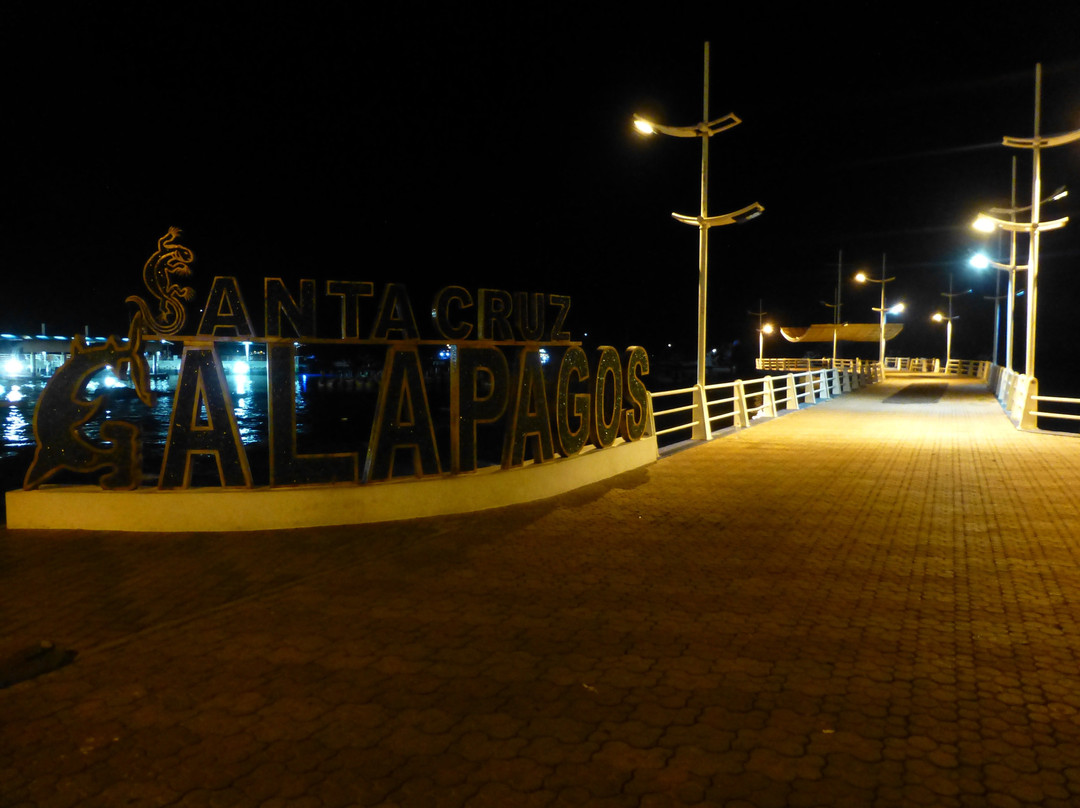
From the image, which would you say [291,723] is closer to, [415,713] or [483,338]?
[415,713]

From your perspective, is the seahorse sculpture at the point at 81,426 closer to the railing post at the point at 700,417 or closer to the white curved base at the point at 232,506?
the white curved base at the point at 232,506

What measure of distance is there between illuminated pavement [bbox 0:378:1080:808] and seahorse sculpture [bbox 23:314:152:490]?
75cm

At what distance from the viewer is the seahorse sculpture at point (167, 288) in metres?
8.24

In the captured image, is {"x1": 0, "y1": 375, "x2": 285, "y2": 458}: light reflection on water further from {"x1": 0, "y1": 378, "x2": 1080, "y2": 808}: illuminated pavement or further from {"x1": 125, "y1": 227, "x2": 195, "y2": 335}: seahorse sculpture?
{"x1": 0, "y1": 378, "x2": 1080, "y2": 808}: illuminated pavement

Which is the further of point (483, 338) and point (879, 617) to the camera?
point (483, 338)

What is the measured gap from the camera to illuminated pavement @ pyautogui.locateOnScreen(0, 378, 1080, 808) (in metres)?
3.64

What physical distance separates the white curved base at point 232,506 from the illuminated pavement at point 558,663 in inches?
10.5

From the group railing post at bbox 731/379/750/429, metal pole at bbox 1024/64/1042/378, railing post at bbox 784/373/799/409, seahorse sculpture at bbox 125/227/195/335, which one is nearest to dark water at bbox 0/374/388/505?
seahorse sculpture at bbox 125/227/195/335

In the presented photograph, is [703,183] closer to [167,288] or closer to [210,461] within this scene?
[167,288]

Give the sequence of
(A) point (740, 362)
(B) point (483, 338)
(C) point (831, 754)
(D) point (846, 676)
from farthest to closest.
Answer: (A) point (740, 362), (B) point (483, 338), (D) point (846, 676), (C) point (831, 754)

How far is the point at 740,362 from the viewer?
122 meters

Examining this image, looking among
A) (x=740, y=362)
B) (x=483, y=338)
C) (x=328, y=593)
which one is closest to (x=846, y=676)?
(x=328, y=593)

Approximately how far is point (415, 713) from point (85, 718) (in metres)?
1.66

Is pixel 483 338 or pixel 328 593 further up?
Answer: pixel 483 338
